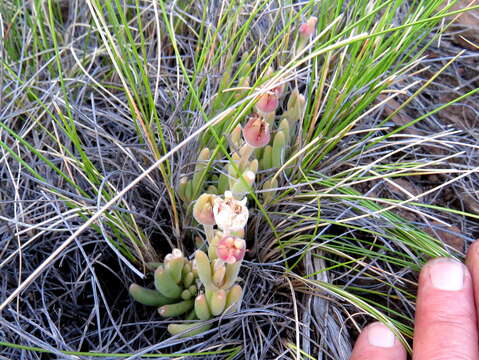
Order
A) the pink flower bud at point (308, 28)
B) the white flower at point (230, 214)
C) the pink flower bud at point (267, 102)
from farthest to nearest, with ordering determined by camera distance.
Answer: the pink flower bud at point (308, 28)
the pink flower bud at point (267, 102)
the white flower at point (230, 214)

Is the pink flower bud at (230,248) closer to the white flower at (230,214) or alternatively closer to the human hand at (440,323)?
the white flower at (230,214)

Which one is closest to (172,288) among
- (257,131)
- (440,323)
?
(257,131)

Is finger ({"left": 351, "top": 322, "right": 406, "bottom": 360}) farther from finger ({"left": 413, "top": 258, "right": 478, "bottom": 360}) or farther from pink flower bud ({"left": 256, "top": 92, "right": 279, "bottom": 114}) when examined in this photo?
pink flower bud ({"left": 256, "top": 92, "right": 279, "bottom": 114})

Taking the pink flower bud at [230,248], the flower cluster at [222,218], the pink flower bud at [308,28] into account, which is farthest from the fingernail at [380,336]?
the pink flower bud at [308,28]

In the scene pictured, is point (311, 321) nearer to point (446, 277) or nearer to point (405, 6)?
point (446, 277)

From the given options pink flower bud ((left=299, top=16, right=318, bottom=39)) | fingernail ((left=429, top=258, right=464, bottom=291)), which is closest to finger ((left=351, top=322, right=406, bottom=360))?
fingernail ((left=429, top=258, right=464, bottom=291))

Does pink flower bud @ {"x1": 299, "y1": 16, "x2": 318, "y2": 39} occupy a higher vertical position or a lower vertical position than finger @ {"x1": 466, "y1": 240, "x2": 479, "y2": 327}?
higher

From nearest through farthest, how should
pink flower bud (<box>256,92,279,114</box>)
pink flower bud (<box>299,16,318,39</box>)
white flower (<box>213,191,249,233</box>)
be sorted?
1. white flower (<box>213,191,249,233</box>)
2. pink flower bud (<box>256,92,279,114</box>)
3. pink flower bud (<box>299,16,318,39</box>)

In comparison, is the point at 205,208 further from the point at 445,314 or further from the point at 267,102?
the point at 445,314
